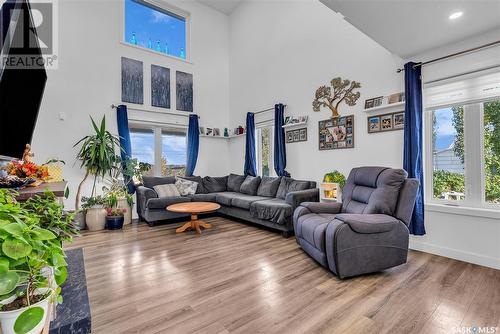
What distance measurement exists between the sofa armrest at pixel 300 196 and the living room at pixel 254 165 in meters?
0.03

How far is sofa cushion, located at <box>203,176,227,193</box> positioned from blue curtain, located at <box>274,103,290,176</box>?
155 centimetres

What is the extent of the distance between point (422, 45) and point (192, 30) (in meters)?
4.95

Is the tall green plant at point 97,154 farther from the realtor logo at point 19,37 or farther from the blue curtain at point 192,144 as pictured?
the realtor logo at point 19,37

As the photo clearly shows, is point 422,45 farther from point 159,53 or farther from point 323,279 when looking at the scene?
point 159,53

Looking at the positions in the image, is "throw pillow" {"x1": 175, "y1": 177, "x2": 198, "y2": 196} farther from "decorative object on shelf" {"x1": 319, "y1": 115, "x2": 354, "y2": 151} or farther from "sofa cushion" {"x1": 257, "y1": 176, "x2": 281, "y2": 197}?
"decorative object on shelf" {"x1": 319, "y1": 115, "x2": 354, "y2": 151}

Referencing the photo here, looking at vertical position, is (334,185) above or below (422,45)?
below

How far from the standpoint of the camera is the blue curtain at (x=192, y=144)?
564 centimetres

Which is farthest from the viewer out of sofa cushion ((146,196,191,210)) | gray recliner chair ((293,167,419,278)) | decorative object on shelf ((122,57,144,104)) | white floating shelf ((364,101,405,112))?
decorative object on shelf ((122,57,144,104))

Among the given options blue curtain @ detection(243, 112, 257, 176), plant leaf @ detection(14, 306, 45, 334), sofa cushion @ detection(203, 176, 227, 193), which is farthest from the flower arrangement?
blue curtain @ detection(243, 112, 257, 176)

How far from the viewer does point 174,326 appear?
5.34 ft

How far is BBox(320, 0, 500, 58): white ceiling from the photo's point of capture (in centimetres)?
211

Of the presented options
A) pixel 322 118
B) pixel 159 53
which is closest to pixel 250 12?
pixel 159 53

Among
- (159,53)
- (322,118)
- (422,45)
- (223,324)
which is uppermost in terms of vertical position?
(159,53)

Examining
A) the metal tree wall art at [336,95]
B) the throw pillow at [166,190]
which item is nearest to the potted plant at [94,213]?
the throw pillow at [166,190]
